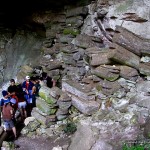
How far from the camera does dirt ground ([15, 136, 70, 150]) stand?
993cm

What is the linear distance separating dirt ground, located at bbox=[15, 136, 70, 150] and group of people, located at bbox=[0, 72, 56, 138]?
42 centimetres

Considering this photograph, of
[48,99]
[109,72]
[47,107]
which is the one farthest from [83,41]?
[47,107]

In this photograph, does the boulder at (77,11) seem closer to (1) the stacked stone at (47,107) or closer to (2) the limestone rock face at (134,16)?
(2) the limestone rock face at (134,16)

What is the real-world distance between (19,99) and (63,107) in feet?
6.20

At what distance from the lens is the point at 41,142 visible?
10.3m

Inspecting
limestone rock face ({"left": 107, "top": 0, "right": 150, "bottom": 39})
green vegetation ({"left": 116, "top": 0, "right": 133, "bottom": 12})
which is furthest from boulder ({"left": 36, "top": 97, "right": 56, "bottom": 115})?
green vegetation ({"left": 116, "top": 0, "right": 133, "bottom": 12})

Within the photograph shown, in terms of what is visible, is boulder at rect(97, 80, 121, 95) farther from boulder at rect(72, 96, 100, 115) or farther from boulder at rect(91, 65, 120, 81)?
boulder at rect(72, 96, 100, 115)

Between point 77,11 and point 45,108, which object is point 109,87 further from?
point 77,11

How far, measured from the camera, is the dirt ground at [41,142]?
993 centimetres

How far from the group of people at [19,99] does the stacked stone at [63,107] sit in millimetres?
1430

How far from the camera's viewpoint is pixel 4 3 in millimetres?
16750

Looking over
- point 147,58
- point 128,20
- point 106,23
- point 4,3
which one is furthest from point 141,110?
point 4,3

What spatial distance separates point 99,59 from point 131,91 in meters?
2.06

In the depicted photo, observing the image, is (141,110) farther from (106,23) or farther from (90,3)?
(90,3)
